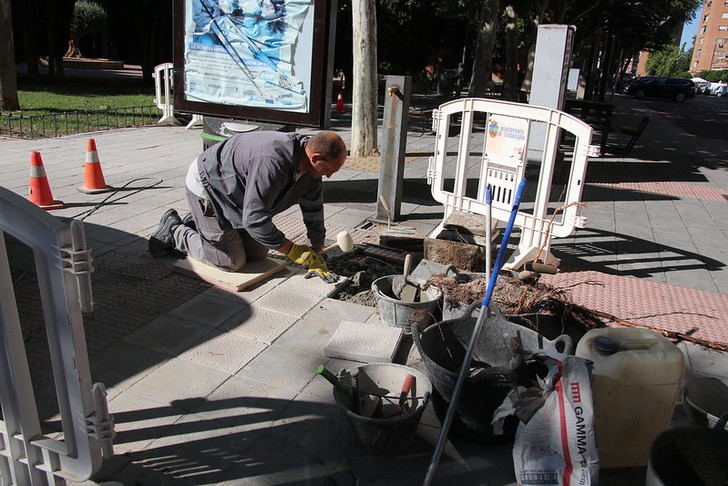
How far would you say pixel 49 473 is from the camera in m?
2.13

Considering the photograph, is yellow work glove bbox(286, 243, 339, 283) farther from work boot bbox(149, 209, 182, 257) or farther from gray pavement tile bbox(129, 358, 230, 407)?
work boot bbox(149, 209, 182, 257)

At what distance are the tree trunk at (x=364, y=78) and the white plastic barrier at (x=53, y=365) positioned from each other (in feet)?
27.7

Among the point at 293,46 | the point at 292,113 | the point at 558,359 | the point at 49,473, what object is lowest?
the point at 49,473

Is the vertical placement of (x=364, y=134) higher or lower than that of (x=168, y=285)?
higher

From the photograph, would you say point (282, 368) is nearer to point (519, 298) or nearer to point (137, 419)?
point (137, 419)

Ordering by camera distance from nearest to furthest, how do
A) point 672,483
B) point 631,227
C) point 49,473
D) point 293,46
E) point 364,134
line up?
point 49,473 → point 672,483 → point 293,46 → point 631,227 → point 364,134

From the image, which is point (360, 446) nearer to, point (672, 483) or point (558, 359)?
point (558, 359)

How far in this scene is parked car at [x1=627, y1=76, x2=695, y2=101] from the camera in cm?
4134

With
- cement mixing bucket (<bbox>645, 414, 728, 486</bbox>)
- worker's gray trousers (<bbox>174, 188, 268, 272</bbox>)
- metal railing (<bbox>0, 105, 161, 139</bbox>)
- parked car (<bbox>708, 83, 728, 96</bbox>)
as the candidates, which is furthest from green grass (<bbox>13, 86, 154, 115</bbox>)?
parked car (<bbox>708, 83, 728, 96</bbox>)

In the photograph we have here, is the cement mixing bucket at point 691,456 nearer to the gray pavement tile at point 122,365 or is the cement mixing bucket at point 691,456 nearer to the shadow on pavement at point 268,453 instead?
the shadow on pavement at point 268,453

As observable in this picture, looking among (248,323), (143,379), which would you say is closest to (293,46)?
(248,323)

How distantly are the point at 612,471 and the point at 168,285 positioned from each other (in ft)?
10.8

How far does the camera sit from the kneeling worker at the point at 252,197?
3885mm

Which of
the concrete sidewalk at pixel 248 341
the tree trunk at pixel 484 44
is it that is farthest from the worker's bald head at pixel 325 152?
the tree trunk at pixel 484 44
